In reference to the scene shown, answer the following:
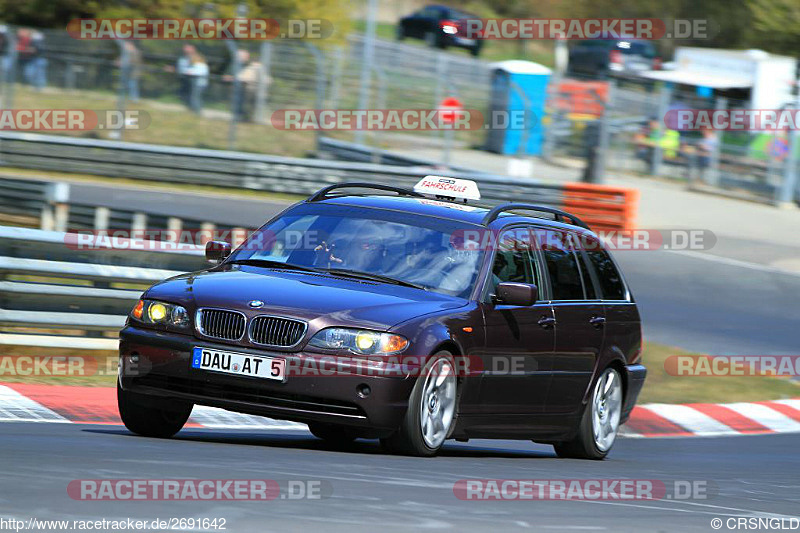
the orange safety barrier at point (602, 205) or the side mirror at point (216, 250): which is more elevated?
the side mirror at point (216, 250)

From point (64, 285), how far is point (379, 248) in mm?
4004

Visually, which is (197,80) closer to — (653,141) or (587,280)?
(653,141)

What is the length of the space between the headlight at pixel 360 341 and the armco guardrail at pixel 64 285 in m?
4.44

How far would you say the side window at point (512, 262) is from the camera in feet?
29.3

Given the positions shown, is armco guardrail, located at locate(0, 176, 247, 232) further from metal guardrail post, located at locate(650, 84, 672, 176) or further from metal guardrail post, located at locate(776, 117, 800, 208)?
metal guardrail post, located at locate(650, 84, 672, 176)

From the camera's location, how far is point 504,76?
34219 millimetres

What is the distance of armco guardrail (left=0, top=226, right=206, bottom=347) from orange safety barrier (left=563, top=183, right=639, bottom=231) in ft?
45.0

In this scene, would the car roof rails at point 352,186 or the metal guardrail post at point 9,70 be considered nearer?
the car roof rails at point 352,186

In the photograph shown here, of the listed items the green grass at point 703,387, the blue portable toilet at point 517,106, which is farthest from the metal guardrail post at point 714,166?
the green grass at point 703,387

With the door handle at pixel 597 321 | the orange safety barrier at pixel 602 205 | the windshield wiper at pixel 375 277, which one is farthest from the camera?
the orange safety barrier at pixel 602 205

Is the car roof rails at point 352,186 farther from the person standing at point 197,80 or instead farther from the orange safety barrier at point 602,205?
the person standing at point 197,80

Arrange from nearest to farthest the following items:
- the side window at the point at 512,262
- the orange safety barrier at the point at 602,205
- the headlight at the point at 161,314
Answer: the headlight at the point at 161,314, the side window at the point at 512,262, the orange safety barrier at the point at 602,205

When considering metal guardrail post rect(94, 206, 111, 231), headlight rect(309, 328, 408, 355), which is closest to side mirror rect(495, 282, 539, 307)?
headlight rect(309, 328, 408, 355)

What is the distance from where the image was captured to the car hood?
25.5 ft
